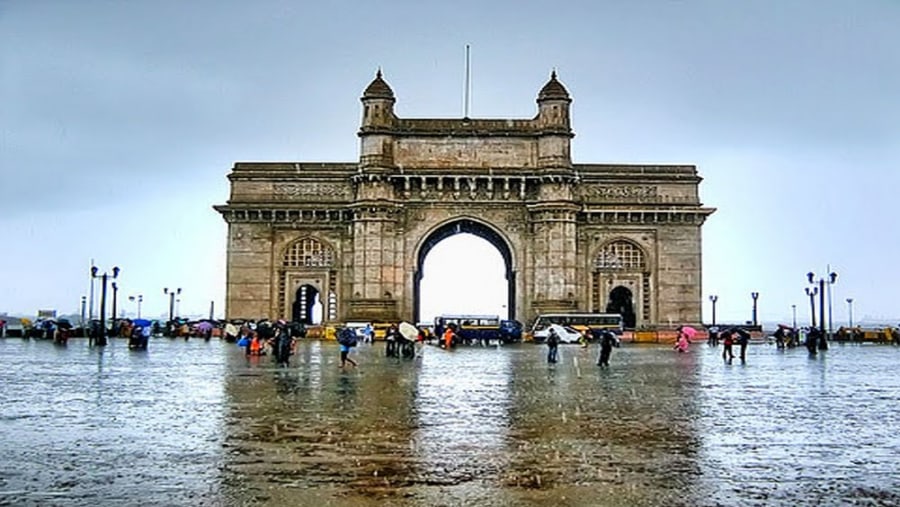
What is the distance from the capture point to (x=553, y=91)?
52.1 m

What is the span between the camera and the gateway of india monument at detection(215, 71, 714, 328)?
51.2m

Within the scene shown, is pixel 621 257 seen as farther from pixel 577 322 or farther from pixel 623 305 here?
pixel 577 322

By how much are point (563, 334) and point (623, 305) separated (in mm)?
9308

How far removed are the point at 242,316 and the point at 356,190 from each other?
9119 mm

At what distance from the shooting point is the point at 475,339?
50.3m

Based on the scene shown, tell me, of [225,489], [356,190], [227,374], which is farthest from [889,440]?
→ [356,190]

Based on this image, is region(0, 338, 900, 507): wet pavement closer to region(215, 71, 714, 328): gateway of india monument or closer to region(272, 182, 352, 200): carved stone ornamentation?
region(215, 71, 714, 328): gateway of india monument

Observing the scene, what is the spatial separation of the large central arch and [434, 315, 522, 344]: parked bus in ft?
10.4

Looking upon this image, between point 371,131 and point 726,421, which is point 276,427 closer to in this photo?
point 726,421

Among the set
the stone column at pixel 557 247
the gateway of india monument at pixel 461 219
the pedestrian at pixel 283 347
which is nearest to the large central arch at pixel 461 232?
the gateway of india monument at pixel 461 219

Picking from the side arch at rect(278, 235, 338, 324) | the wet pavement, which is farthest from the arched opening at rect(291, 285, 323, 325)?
the wet pavement

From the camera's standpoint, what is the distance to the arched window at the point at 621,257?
53.2 meters

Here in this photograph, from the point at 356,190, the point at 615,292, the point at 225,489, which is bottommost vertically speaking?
the point at 225,489

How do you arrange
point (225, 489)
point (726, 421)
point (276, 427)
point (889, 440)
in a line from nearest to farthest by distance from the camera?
point (225, 489) → point (889, 440) → point (276, 427) → point (726, 421)
